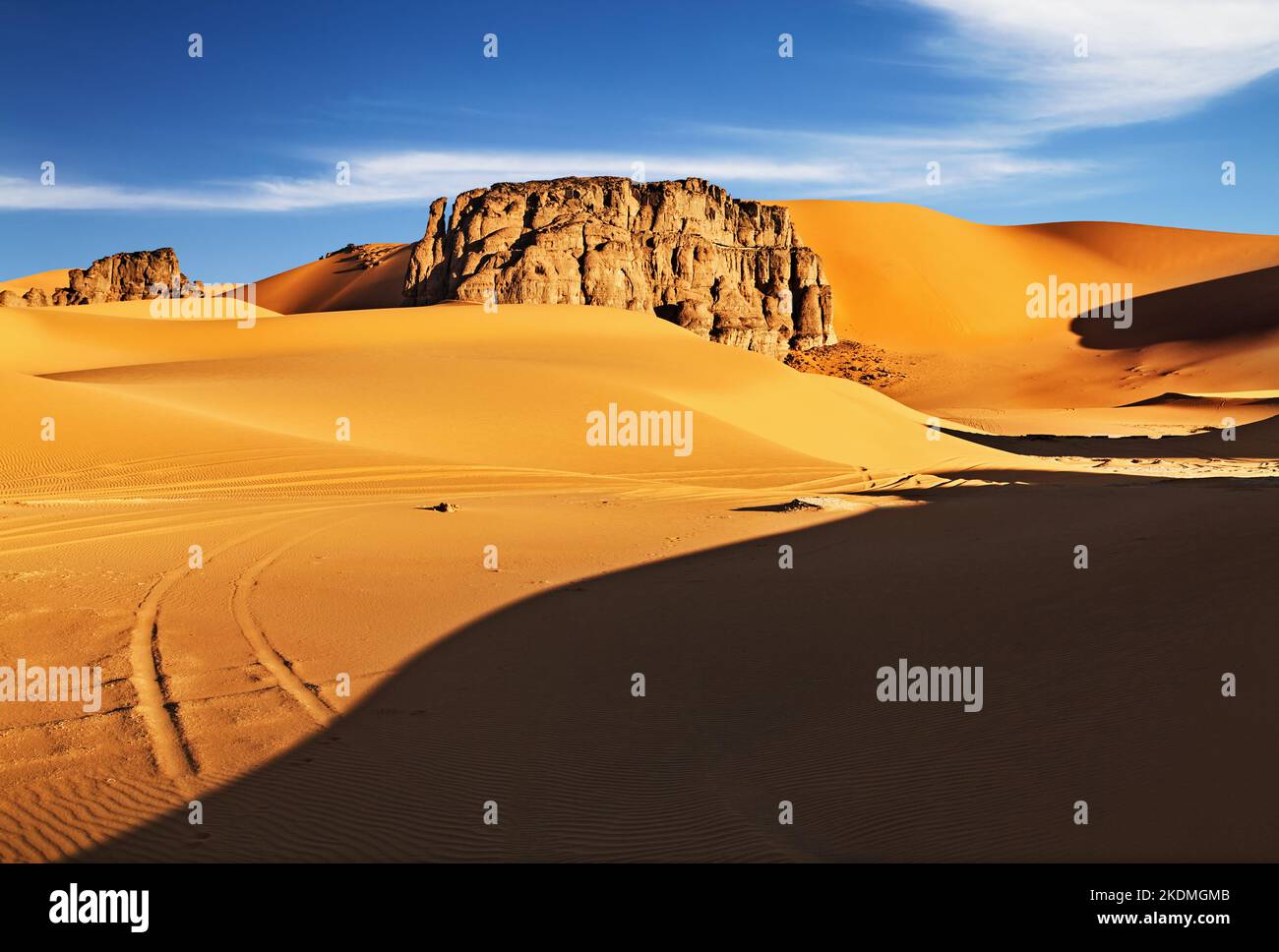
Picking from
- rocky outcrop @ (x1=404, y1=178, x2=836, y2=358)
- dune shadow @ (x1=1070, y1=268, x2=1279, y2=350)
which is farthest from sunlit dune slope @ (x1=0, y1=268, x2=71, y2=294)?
dune shadow @ (x1=1070, y1=268, x2=1279, y2=350)

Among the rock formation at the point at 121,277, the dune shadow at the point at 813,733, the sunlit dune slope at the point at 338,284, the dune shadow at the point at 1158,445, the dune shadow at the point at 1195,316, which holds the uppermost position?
the sunlit dune slope at the point at 338,284

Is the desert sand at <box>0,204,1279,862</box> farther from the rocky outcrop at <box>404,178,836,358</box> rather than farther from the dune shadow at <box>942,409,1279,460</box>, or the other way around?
the rocky outcrop at <box>404,178,836,358</box>

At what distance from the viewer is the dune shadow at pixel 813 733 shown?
13.6 feet

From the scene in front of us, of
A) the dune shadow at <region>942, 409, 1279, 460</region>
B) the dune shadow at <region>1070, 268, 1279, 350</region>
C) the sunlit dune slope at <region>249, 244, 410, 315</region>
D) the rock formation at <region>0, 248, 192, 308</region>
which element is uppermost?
the sunlit dune slope at <region>249, 244, 410, 315</region>

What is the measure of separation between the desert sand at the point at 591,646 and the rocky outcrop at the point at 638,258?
3325 cm

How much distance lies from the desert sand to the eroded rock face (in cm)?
6487

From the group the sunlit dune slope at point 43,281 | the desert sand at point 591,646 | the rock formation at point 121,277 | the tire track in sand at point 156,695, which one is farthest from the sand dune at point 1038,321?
the sunlit dune slope at point 43,281

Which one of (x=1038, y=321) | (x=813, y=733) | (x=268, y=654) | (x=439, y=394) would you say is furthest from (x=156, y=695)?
(x=1038, y=321)

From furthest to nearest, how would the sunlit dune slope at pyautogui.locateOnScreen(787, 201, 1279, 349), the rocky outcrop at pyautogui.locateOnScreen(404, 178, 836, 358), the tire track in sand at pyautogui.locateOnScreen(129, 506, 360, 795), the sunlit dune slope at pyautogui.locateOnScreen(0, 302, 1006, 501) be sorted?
the sunlit dune slope at pyautogui.locateOnScreen(787, 201, 1279, 349)
the rocky outcrop at pyautogui.locateOnScreen(404, 178, 836, 358)
the sunlit dune slope at pyautogui.locateOnScreen(0, 302, 1006, 501)
the tire track in sand at pyautogui.locateOnScreen(129, 506, 360, 795)

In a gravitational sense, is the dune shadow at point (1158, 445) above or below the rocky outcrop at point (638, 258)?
below

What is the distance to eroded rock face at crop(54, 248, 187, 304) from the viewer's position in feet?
260

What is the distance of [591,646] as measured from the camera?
24.4 ft

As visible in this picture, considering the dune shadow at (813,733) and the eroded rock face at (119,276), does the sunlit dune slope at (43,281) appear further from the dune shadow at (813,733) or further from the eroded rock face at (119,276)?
the dune shadow at (813,733)
